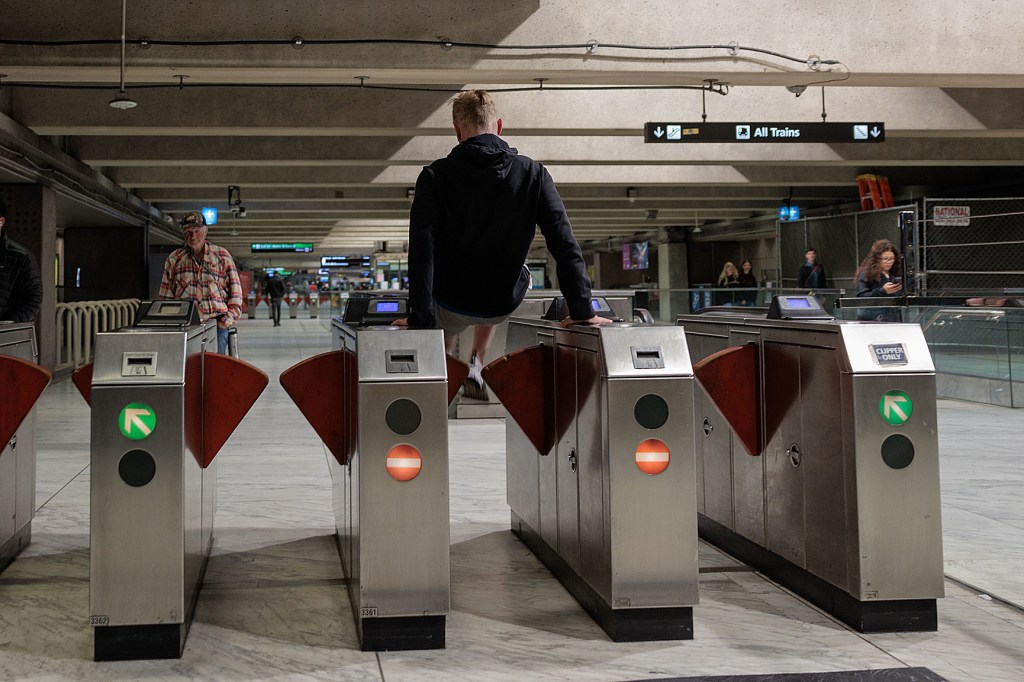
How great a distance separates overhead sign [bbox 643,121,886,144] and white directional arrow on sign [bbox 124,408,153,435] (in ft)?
26.4

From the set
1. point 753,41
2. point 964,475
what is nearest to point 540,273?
point 753,41

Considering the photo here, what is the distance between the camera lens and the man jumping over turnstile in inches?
157

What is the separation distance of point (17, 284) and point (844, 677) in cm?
450

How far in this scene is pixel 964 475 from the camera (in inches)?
250

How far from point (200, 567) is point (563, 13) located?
6.06 metres

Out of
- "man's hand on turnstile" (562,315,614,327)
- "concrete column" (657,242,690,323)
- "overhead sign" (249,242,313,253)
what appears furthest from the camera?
"overhead sign" (249,242,313,253)

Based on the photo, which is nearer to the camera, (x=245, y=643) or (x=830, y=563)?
(x=245, y=643)

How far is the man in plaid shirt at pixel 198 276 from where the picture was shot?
6.52 m

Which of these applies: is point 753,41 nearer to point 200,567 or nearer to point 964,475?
point 964,475

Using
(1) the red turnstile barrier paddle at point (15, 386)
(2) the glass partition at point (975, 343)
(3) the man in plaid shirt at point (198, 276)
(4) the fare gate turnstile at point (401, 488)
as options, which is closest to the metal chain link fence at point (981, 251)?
(2) the glass partition at point (975, 343)

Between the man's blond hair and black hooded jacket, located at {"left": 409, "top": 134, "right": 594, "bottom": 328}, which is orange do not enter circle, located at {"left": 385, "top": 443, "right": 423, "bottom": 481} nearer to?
black hooded jacket, located at {"left": 409, "top": 134, "right": 594, "bottom": 328}

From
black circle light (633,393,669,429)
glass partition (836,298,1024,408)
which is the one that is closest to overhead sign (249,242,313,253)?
glass partition (836,298,1024,408)

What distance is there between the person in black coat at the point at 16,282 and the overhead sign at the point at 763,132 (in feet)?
22.0

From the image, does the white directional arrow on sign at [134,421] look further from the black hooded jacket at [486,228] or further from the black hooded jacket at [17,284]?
the black hooded jacket at [17,284]
